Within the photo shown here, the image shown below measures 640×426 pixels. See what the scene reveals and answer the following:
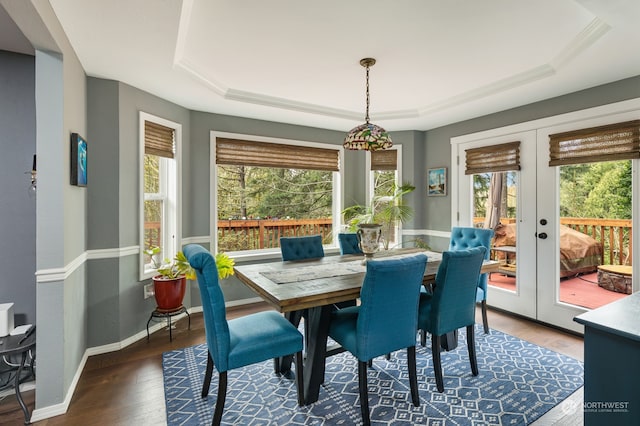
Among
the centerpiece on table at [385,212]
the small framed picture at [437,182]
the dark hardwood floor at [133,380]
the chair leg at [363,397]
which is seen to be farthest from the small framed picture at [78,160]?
the small framed picture at [437,182]

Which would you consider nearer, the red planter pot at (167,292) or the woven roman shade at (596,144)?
the woven roman shade at (596,144)

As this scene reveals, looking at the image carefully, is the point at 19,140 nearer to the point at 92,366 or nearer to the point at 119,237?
the point at 119,237

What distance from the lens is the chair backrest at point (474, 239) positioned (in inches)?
125

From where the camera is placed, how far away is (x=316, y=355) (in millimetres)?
2133

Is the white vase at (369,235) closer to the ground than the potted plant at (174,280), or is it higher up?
higher up

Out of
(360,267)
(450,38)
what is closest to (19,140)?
(360,267)

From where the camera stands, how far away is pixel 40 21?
169cm

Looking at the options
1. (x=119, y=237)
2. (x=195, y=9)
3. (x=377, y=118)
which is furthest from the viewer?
(x=377, y=118)

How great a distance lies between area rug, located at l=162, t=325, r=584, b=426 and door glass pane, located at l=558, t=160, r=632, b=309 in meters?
0.94

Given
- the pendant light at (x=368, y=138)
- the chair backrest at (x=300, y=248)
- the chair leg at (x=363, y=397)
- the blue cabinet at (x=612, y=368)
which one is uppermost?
the pendant light at (x=368, y=138)

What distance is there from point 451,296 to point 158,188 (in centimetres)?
314

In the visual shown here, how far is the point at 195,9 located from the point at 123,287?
7.87ft

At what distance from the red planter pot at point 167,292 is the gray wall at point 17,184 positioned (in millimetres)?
882

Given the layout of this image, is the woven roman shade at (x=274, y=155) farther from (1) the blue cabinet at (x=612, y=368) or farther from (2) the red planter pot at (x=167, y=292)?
(1) the blue cabinet at (x=612, y=368)
